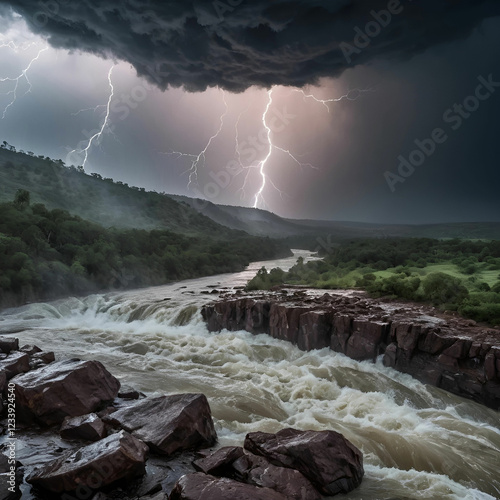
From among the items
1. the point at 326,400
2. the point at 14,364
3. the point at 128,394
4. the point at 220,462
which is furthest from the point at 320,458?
the point at 14,364

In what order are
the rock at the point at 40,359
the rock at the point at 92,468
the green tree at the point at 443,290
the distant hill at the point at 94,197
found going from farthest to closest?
1. the distant hill at the point at 94,197
2. the green tree at the point at 443,290
3. the rock at the point at 40,359
4. the rock at the point at 92,468

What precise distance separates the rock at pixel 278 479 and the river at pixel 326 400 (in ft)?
2.33

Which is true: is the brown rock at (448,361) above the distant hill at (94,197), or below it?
below

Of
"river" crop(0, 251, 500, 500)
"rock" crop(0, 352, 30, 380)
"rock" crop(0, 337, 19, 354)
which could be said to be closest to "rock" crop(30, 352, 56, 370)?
"rock" crop(0, 352, 30, 380)

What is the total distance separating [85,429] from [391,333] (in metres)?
9.11

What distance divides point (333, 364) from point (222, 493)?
8022 mm

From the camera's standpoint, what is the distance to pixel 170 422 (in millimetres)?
6930

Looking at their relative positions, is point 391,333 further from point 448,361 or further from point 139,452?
point 139,452

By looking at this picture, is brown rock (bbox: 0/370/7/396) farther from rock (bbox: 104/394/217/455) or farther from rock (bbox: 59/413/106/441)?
rock (bbox: 104/394/217/455)

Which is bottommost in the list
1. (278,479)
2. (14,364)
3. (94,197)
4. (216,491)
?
(14,364)

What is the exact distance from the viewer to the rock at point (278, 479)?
5.37 metres

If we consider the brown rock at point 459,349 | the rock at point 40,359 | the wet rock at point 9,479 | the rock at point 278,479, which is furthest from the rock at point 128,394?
the brown rock at point 459,349

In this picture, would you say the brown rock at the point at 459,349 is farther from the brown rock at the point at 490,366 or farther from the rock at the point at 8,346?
the rock at the point at 8,346

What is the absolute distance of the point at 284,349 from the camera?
46.3 ft
